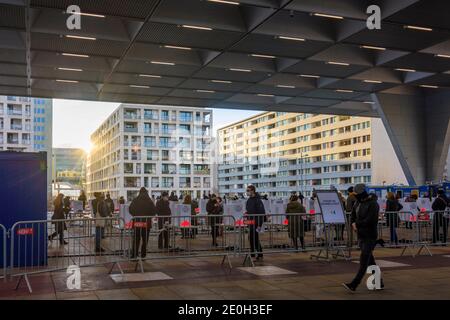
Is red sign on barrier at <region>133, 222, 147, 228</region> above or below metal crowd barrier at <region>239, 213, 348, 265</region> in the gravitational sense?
above

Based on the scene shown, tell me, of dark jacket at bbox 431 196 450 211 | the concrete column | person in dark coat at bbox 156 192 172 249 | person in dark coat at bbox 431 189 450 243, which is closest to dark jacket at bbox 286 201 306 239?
person in dark coat at bbox 156 192 172 249

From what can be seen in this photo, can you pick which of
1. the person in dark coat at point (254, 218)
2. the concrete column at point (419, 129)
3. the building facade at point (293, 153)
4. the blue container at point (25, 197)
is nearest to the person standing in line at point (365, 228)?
the person in dark coat at point (254, 218)

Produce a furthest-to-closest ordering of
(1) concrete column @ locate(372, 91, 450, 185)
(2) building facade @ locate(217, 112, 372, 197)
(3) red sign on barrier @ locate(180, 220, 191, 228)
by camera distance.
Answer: (2) building facade @ locate(217, 112, 372, 197) → (1) concrete column @ locate(372, 91, 450, 185) → (3) red sign on barrier @ locate(180, 220, 191, 228)

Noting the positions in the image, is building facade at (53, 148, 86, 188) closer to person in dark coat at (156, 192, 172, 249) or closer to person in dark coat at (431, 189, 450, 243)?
person in dark coat at (156, 192, 172, 249)

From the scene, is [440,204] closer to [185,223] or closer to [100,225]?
[185,223]

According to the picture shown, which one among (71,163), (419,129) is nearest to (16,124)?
(71,163)

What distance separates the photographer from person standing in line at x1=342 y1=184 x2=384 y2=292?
9359 mm

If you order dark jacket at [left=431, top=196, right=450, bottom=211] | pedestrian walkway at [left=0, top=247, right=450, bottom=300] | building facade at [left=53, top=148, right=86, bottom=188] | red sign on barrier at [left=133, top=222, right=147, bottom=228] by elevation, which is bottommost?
pedestrian walkway at [left=0, top=247, right=450, bottom=300]

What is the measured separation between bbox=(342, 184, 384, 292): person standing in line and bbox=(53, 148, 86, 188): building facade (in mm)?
116888

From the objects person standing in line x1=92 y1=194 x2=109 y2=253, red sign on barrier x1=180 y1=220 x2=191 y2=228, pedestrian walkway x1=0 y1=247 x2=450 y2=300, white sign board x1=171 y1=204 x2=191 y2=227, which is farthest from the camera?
white sign board x1=171 y1=204 x2=191 y2=227

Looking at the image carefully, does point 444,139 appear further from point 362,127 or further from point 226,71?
point 362,127

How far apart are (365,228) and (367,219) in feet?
0.56
